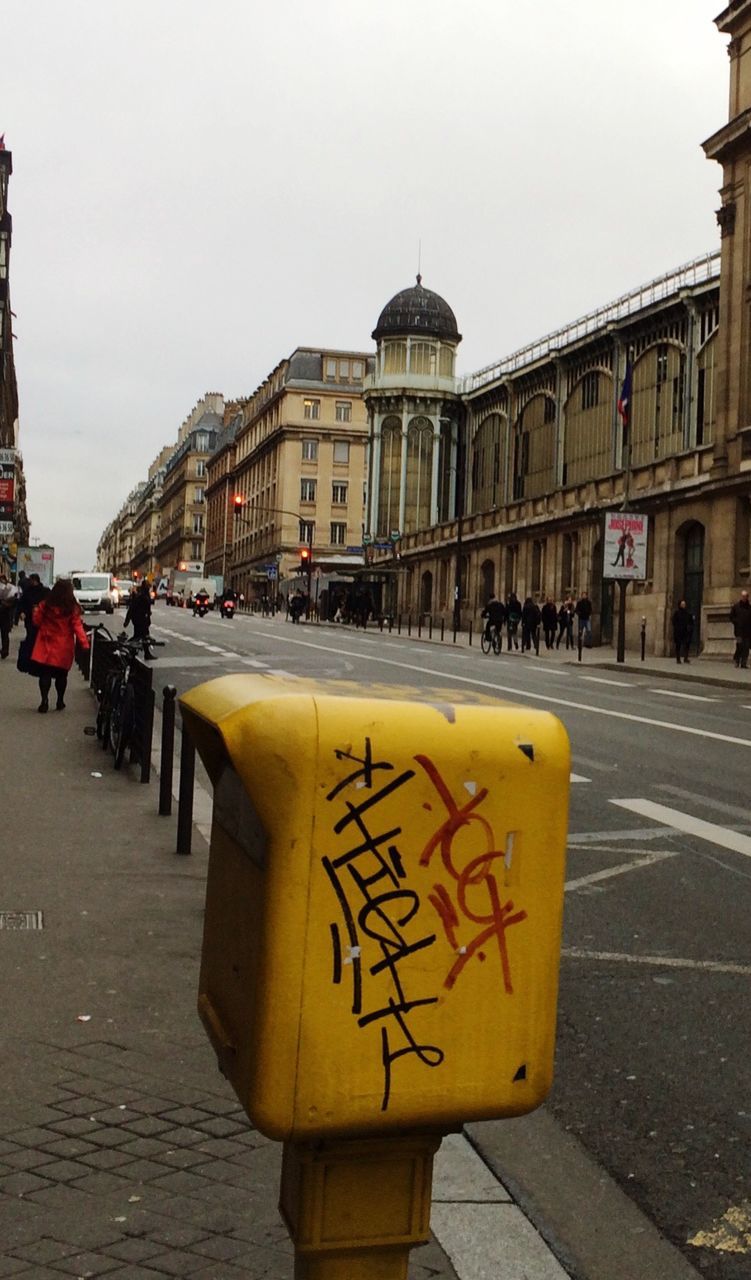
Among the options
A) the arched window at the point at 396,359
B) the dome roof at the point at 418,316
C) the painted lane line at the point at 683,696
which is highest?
the dome roof at the point at 418,316

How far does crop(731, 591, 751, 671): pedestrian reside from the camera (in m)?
32.6

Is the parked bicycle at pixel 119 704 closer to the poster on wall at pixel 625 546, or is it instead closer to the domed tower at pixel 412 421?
the poster on wall at pixel 625 546

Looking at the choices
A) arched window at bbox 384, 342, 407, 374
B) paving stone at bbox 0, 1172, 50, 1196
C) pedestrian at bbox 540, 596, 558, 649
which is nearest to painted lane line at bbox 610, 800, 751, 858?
paving stone at bbox 0, 1172, 50, 1196

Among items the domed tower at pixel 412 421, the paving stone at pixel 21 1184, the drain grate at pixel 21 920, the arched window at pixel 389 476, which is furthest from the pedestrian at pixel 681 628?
the arched window at pixel 389 476

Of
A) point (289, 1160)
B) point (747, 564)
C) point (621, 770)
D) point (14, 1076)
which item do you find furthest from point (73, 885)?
point (747, 564)

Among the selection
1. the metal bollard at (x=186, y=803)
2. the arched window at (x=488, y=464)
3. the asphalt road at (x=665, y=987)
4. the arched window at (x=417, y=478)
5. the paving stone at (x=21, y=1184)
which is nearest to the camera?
the paving stone at (x=21, y=1184)

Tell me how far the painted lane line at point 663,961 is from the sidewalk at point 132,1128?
1.65 meters

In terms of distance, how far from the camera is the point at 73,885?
7.07m

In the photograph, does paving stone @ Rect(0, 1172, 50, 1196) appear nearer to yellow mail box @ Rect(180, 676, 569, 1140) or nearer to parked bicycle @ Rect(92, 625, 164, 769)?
yellow mail box @ Rect(180, 676, 569, 1140)

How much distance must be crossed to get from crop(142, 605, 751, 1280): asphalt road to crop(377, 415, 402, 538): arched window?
62.9m

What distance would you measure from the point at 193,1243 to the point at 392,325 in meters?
78.2

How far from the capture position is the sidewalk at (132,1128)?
311 cm

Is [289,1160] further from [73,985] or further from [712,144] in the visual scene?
[712,144]

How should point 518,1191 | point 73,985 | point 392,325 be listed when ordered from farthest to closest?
point 392,325
point 73,985
point 518,1191
